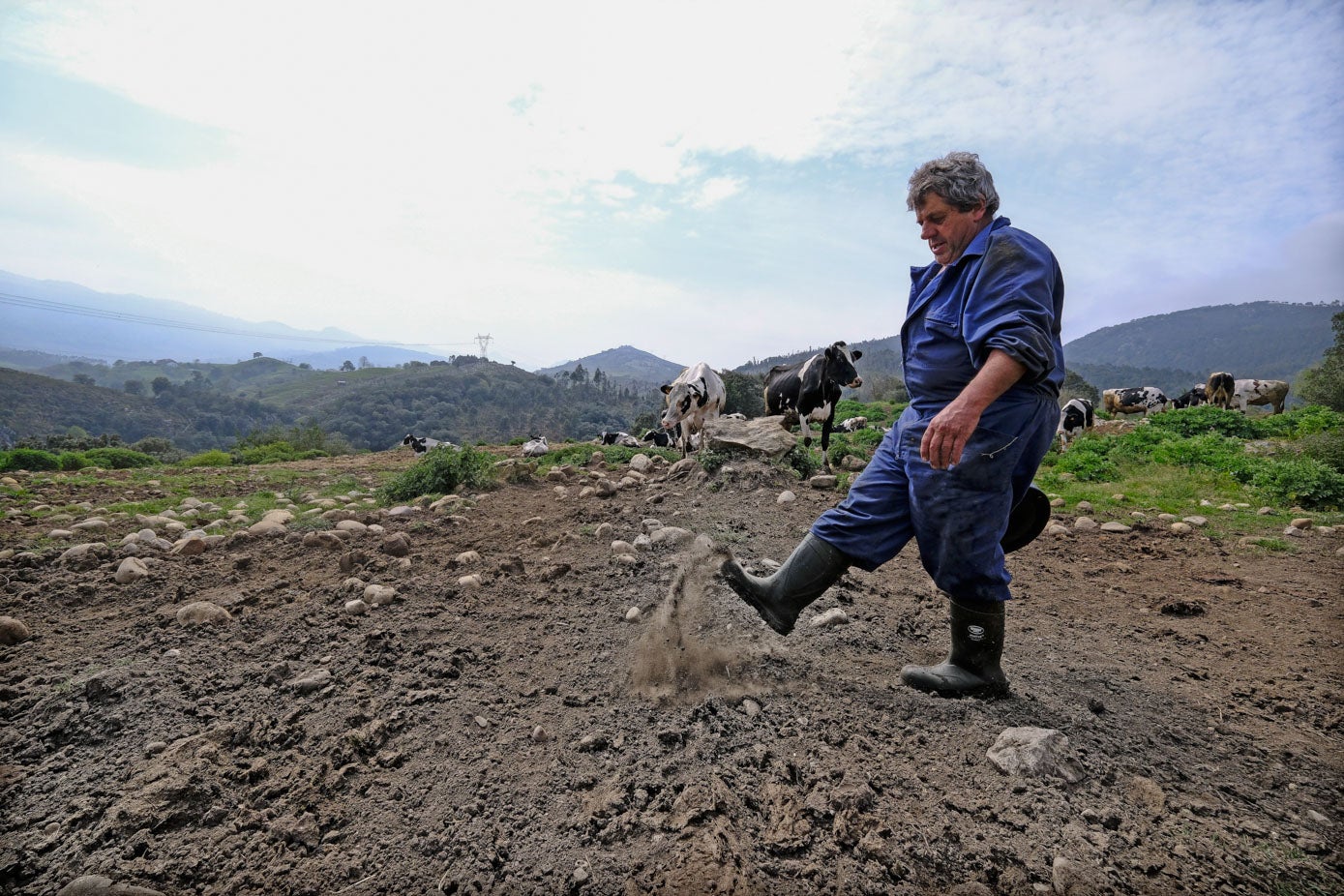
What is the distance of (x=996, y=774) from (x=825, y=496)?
450cm

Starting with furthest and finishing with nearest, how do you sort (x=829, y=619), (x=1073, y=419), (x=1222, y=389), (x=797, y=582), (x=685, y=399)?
(x=1222, y=389), (x=1073, y=419), (x=685, y=399), (x=829, y=619), (x=797, y=582)

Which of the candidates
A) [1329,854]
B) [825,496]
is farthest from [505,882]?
[825,496]

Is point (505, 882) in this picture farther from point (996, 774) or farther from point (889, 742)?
point (996, 774)

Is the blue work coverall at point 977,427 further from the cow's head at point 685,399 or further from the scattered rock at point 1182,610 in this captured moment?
the cow's head at point 685,399

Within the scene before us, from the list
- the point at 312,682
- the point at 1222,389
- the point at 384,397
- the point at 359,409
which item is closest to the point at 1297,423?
the point at 1222,389

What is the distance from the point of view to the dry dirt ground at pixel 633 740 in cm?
153

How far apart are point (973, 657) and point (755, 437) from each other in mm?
5247

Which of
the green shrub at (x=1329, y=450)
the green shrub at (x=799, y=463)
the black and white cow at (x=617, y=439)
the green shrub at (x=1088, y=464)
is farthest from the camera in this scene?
the black and white cow at (x=617, y=439)

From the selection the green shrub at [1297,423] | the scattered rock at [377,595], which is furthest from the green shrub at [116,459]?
the green shrub at [1297,423]

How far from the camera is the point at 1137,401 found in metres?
23.1

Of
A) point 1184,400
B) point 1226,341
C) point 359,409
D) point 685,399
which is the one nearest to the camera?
point 685,399

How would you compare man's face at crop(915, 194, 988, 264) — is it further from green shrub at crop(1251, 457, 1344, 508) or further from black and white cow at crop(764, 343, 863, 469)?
green shrub at crop(1251, 457, 1344, 508)

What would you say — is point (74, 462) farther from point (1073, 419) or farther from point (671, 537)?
point (1073, 419)

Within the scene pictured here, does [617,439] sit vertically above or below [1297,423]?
below
